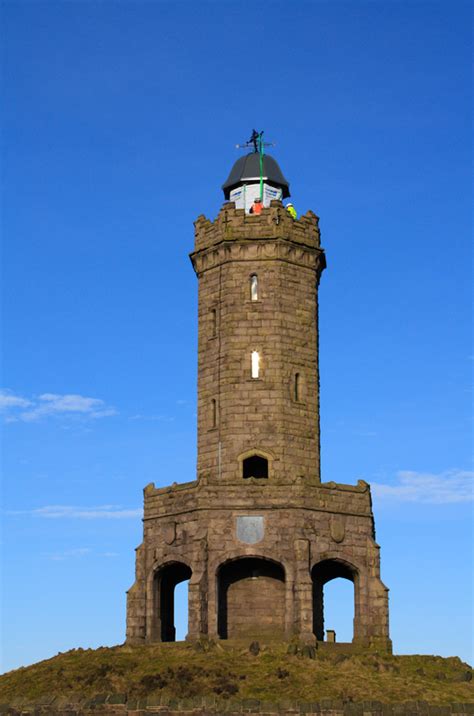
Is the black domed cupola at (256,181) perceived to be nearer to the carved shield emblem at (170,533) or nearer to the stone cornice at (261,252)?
the stone cornice at (261,252)

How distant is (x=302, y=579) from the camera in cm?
4734

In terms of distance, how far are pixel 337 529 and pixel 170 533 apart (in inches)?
299

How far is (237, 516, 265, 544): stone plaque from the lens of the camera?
48.4m

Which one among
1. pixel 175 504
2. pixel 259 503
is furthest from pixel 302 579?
pixel 175 504

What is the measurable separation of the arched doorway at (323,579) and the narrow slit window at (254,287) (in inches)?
Answer: 519

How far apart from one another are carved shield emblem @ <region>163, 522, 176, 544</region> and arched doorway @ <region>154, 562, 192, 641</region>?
1.10 metres

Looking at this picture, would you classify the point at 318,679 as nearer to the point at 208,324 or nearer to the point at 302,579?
the point at 302,579

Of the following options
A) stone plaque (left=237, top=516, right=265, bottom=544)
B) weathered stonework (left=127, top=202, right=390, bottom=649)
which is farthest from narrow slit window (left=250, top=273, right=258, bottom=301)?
stone plaque (left=237, top=516, right=265, bottom=544)

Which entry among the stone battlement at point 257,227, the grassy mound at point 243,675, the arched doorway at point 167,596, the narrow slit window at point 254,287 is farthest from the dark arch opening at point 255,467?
the stone battlement at point 257,227

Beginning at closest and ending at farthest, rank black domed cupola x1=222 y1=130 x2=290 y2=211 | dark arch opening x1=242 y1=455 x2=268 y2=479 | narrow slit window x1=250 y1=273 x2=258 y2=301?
dark arch opening x1=242 y1=455 x2=268 y2=479 → narrow slit window x1=250 y1=273 x2=258 y2=301 → black domed cupola x1=222 y1=130 x2=290 y2=211

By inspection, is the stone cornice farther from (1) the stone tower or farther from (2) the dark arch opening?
(2) the dark arch opening

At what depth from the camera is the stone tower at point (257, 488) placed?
159 feet

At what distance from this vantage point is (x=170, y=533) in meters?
50.0

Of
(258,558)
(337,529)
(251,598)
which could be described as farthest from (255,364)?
(251,598)
